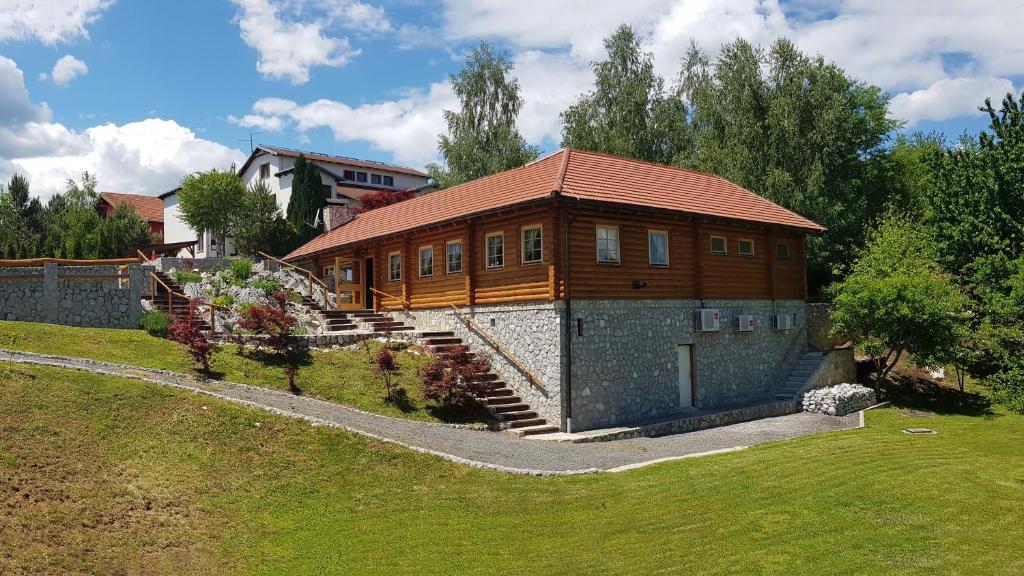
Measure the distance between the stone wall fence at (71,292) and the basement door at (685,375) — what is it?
16298mm

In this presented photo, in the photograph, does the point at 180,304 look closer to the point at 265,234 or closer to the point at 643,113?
the point at 265,234

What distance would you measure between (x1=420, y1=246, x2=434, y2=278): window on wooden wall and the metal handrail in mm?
→ 1790

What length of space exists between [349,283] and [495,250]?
29.3 feet

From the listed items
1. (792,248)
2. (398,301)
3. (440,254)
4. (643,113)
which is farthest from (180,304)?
(643,113)

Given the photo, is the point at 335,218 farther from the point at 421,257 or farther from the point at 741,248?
the point at 741,248

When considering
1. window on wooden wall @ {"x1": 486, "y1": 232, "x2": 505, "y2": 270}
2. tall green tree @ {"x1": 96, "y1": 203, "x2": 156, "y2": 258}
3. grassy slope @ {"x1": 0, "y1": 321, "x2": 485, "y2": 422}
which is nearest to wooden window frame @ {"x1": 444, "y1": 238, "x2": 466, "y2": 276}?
window on wooden wall @ {"x1": 486, "y1": 232, "x2": 505, "y2": 270}

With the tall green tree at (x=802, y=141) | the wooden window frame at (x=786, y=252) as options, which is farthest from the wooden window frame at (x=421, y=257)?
the tall green tree at (x=802, y=141)

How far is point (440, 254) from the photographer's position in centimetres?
2231

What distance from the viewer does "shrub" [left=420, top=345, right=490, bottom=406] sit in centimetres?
1747

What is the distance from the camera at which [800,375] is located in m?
23.7

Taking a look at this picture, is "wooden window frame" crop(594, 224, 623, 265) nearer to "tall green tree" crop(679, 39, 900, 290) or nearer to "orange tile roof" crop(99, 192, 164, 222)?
"tall green tree" crop(679, 39, 900, 290)

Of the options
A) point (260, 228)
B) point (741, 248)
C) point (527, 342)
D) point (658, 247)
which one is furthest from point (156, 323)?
point (260, 228)

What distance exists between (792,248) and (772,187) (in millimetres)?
7879

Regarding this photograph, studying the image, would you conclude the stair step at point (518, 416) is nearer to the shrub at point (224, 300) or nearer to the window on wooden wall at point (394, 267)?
the window on wooden wall at point (394, 267)
